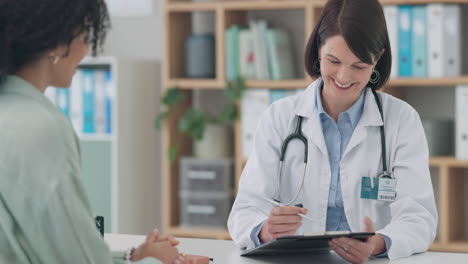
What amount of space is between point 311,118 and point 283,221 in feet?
1.46

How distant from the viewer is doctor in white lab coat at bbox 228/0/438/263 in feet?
6.86

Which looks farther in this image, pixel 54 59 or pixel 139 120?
pixel 139 120

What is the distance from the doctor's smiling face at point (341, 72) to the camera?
2121mm

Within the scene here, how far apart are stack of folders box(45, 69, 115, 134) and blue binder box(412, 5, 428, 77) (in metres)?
1.64

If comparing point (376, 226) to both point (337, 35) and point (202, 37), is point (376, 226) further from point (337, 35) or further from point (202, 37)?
point (202, 37)

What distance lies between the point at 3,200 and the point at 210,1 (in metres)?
3.24

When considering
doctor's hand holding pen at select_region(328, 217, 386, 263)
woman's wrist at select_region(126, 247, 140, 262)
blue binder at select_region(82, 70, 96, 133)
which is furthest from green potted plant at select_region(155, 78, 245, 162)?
woman's wrist at select_region(126, 247, 140, 262)

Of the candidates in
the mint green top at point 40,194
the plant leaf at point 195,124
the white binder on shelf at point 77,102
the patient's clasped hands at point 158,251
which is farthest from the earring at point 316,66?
the white binder on shelf at point 77,102

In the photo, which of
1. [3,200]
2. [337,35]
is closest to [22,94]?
[3,200]

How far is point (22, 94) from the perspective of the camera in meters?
1.37

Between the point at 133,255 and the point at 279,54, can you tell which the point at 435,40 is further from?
the point at 133,255

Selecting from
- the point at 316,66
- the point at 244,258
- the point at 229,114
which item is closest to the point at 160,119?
the point at 229,114

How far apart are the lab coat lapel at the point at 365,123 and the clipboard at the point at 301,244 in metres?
0.40

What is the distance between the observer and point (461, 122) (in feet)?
12.3
